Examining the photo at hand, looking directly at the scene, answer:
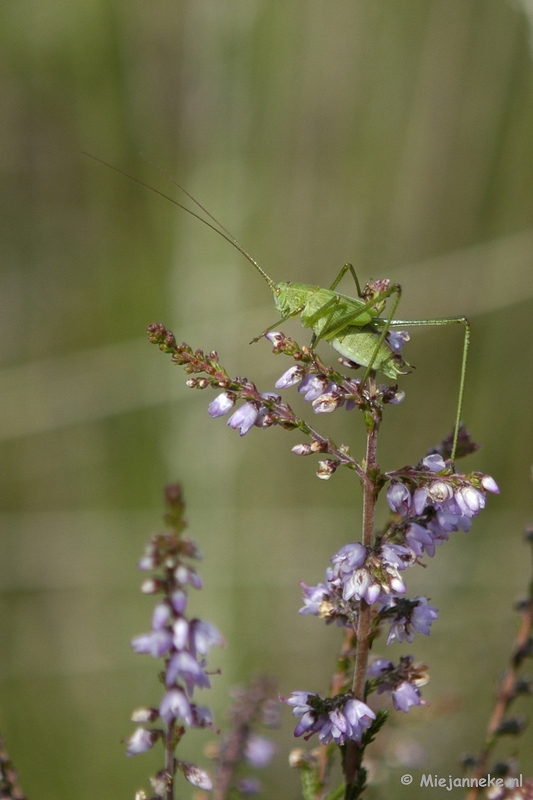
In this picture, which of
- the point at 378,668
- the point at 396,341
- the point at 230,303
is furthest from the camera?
the point at 230,303

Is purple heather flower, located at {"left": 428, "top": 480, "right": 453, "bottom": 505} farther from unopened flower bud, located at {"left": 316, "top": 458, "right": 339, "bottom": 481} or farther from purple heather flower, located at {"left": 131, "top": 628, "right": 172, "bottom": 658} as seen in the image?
purple heather flower, located at {"left": 131, "top": 628, "right": 172, "bottom": 658}

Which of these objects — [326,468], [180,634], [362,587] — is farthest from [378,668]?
[180,634]

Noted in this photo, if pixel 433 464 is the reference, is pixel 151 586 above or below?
below

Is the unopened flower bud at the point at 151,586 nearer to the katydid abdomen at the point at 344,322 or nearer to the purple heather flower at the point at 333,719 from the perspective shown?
the purple heather flower at the point at 333,719

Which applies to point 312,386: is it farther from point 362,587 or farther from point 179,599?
point 179,599

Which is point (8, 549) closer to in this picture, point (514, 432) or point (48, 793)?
point (48, 793)
